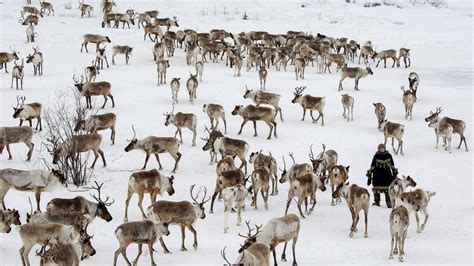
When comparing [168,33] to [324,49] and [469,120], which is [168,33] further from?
[469,120]

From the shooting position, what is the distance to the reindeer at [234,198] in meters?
13.0

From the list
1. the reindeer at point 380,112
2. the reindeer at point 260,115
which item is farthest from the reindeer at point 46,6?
the reindeer at point 380,112

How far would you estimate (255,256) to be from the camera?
987cm

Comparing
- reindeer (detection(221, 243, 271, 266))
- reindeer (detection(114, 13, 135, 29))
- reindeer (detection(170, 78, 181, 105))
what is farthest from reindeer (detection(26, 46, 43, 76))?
reindeer (detection(221, 243, 271, 266))

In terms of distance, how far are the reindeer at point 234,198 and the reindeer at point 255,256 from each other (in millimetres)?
2868

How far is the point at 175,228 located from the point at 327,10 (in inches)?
1393

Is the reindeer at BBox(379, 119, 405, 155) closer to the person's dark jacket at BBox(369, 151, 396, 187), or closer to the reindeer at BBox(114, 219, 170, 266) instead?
the person's dark jacket at BBox(369, 151, 396, 187)

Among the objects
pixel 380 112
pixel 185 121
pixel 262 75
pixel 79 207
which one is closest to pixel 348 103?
pixel 380 112

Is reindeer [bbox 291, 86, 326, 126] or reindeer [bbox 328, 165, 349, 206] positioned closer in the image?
reindeer [bbox 328, 165, 349, 206]

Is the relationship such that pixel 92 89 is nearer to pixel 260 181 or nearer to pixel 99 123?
pixel 99 123

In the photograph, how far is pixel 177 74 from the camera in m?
27.9

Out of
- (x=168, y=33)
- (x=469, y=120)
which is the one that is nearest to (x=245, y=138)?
(x=469, y=120)

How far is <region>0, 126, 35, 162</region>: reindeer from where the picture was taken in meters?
16.9

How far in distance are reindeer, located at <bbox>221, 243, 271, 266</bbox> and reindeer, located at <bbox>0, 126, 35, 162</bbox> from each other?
30.4 feet
